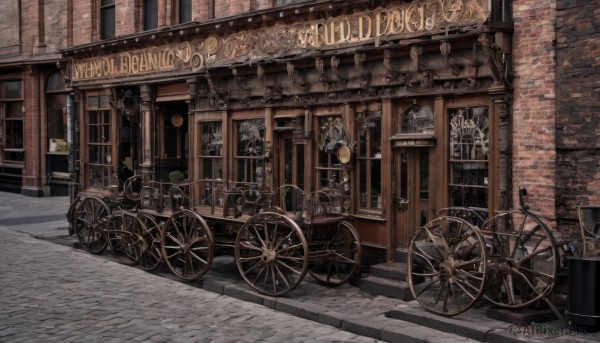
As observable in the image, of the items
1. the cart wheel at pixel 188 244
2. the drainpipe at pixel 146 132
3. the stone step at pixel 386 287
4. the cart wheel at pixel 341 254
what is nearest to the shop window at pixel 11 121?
the drainpipe at pixel 146 132

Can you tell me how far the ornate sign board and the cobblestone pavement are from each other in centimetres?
462

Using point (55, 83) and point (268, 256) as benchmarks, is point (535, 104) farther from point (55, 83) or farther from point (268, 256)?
point (55, 83)

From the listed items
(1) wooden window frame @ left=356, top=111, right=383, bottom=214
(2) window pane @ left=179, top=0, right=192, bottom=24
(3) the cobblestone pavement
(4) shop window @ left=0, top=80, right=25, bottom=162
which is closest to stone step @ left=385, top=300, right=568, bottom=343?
(3) the cobblestone pavement

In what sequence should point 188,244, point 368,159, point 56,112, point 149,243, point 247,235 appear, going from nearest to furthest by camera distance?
point 247,235 < point 188,244 < point 368,159 < point 149,243 < point 56,112

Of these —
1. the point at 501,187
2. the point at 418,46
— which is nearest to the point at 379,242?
the point at 501,187

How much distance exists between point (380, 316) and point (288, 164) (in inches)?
194

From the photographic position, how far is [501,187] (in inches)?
366

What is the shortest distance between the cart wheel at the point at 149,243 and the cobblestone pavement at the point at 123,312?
0.74ft

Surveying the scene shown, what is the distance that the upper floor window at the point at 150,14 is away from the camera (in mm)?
17141

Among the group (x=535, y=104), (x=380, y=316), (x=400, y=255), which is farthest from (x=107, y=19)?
(x=380, y=316)

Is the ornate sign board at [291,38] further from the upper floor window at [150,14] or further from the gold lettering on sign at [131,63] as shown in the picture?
the upper floor window at [150,14]

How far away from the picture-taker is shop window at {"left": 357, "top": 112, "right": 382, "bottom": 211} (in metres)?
11.1

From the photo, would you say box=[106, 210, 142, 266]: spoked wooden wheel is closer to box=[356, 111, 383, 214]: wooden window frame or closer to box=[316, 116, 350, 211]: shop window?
box=[316, 116, 350, 211]: shop window

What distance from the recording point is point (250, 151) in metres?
13.7
